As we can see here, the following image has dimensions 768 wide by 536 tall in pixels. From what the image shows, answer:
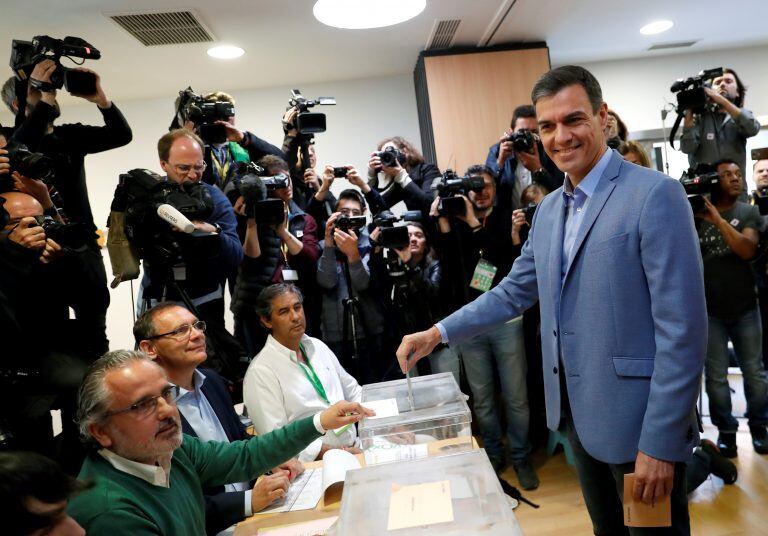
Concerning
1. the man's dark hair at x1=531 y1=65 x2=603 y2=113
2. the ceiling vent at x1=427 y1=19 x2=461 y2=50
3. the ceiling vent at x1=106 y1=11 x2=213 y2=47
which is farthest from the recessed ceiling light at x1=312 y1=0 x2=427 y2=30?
the man's dark hair at x1=531 y1=65 x2=603 y2=113

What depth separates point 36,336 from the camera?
1.81m

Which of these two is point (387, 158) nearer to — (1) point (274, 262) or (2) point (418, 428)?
(1) point (274, 262)

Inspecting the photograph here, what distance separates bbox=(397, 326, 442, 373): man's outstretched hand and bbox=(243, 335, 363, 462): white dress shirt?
0.74 m

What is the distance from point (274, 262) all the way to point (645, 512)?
6.72 feet

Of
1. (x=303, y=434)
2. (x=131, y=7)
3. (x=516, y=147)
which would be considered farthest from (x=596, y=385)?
(x=131, y=7)

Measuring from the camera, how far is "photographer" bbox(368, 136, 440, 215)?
324 cm

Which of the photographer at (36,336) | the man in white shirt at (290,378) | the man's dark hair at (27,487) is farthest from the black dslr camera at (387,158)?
the man's dark hair at (27,487)

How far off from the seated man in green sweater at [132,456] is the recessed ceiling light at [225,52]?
312 cm

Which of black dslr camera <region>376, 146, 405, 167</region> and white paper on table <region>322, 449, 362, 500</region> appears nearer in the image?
white paper on table <region>322, 449, 362, 500</region>

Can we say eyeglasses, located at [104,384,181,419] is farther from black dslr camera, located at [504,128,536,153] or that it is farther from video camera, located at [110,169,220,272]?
black dslr camera, located at [504,128,536,153]

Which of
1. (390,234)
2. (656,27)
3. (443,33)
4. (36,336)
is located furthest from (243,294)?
(656,27)

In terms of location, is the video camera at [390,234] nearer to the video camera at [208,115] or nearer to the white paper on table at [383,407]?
the video camera at [208,115]

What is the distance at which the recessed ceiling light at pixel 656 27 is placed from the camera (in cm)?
441

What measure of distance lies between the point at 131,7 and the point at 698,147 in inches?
139
